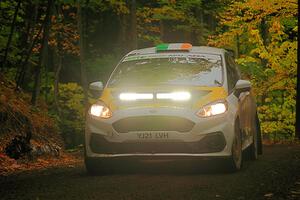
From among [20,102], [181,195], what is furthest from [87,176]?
[20,102]

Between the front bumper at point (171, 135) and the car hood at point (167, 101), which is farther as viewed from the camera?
the car hood at point (167, 101)

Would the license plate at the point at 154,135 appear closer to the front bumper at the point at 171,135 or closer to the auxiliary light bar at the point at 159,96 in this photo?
the front bumper at the point at 171,135

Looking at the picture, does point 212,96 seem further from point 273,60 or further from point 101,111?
point 273,60

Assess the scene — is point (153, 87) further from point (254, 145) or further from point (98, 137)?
point (254, 145)

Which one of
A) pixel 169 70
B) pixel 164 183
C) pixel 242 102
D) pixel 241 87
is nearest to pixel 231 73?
pixel 242 102

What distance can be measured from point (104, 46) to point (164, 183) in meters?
32.9

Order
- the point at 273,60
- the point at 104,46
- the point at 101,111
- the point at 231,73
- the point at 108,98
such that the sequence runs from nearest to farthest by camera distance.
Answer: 1. the point at 101,111
2. the point at 108,98
3. the point at 231,73
4. the point at 273,60
5. the point at 104,46

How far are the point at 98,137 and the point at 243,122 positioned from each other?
2.38 metres

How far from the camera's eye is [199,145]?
8.98 metres

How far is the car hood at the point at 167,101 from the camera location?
9086mm

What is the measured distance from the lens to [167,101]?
30.0ft

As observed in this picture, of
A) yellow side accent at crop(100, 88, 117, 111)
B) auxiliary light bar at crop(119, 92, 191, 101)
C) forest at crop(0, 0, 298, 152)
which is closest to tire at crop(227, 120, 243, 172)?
auxiliary light bar at crop(119, 92, 191, 101)

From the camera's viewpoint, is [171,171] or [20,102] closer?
[171,171]

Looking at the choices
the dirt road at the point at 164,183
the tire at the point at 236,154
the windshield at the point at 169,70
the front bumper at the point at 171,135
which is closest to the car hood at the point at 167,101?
the front bumper at the point at 171,135
